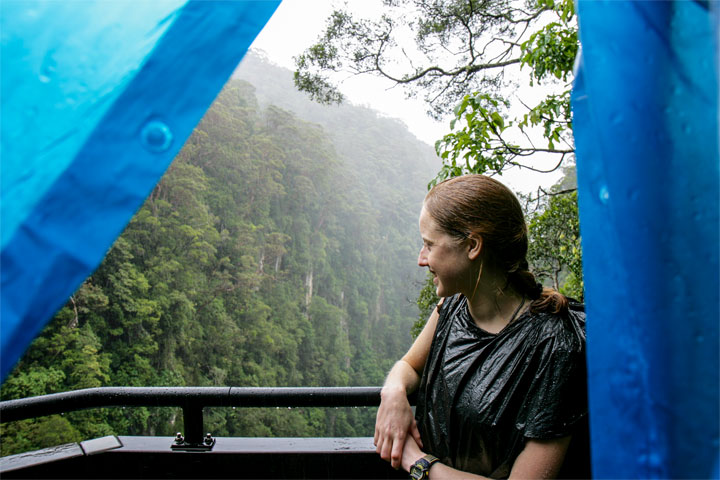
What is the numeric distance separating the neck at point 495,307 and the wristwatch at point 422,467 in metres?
0.25

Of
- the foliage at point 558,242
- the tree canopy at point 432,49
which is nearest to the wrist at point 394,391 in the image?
the foliage at point 558,242

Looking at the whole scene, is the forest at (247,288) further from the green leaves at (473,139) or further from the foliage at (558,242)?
the green leaves at (473,139)

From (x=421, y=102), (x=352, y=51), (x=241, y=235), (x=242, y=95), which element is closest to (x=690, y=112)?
(x=352, y=51)

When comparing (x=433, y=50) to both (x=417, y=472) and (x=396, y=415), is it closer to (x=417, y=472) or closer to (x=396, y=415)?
(x=396, y=415)

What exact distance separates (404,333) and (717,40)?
29833 millimetres

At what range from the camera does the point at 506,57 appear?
638 cm

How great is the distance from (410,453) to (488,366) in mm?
216

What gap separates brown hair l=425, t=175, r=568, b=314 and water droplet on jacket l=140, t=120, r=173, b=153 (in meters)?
0.57

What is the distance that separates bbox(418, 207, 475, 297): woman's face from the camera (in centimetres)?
89

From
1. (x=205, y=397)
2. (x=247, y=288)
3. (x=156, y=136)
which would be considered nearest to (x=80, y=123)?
(x=156, y=136)

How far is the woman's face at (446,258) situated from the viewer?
2.91ft

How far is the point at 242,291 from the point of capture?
2072 centimetres

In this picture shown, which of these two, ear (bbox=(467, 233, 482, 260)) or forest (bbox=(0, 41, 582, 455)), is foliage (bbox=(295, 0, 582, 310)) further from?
ear (bbox=(467, 233, 482, 260))

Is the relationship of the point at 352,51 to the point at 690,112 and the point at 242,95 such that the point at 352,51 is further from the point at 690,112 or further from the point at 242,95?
the point at 242,95
